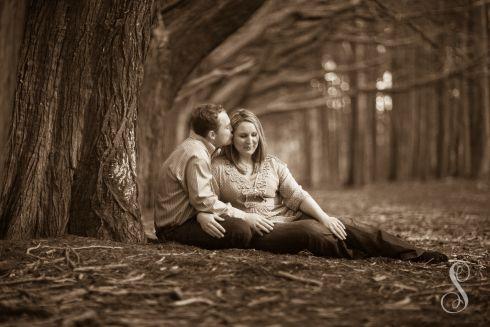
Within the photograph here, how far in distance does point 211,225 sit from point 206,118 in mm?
980

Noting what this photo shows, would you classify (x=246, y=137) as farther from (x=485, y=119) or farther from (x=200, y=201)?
(x=485, y=119)

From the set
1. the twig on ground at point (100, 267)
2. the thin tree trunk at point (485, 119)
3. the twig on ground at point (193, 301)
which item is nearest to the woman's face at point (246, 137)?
the twig on ground at point (100, 267)

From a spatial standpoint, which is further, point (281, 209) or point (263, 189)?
point (281, 209)

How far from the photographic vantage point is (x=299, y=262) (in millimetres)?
4340

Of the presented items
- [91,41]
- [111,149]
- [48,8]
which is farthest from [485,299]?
[48,8]

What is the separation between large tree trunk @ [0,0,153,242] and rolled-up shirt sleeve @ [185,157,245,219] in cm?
51

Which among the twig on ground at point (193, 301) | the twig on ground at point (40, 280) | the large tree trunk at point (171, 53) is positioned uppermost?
the large tree trunk at point (171, 53)

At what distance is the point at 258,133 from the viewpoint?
5.22m

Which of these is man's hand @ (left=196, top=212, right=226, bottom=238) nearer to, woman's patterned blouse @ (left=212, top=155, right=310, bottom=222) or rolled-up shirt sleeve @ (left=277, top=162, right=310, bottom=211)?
woman's patterned blouse @ (left=212, top=155, right=310, bottom=222)

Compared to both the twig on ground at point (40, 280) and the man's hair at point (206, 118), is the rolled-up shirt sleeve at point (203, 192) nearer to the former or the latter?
the man's hair at point (206, 118)

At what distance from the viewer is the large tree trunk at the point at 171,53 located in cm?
815

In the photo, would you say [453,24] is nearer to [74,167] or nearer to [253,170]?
[253,170]

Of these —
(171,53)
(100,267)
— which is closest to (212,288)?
(100,267)

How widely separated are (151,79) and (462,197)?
7.82 metres
